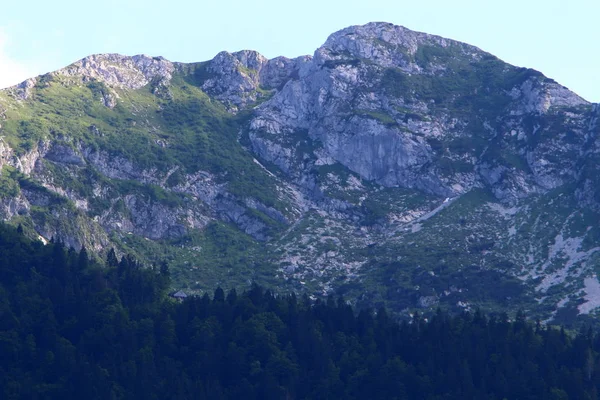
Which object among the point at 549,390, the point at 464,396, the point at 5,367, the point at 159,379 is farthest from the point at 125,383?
the point at 549,390

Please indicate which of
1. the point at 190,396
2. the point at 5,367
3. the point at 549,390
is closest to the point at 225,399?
the point at 190,396

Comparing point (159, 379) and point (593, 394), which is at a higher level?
point (593, 394)

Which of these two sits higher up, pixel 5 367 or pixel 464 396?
pixel 464 396

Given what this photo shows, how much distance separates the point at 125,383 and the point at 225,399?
15.8 meters

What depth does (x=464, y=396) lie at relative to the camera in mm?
198625

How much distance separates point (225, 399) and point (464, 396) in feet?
123

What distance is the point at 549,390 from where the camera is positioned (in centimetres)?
19900

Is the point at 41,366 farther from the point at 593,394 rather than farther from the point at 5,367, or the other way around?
the point at 593,394

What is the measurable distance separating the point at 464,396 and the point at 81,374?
2355 inches

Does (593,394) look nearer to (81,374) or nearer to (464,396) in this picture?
(464,396)

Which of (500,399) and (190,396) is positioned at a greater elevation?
(500,399)

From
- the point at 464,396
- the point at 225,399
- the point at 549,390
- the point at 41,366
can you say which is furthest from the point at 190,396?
the point at 549,390

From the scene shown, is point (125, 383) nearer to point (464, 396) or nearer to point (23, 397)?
point (23, 397)

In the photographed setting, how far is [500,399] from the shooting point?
19912cm
